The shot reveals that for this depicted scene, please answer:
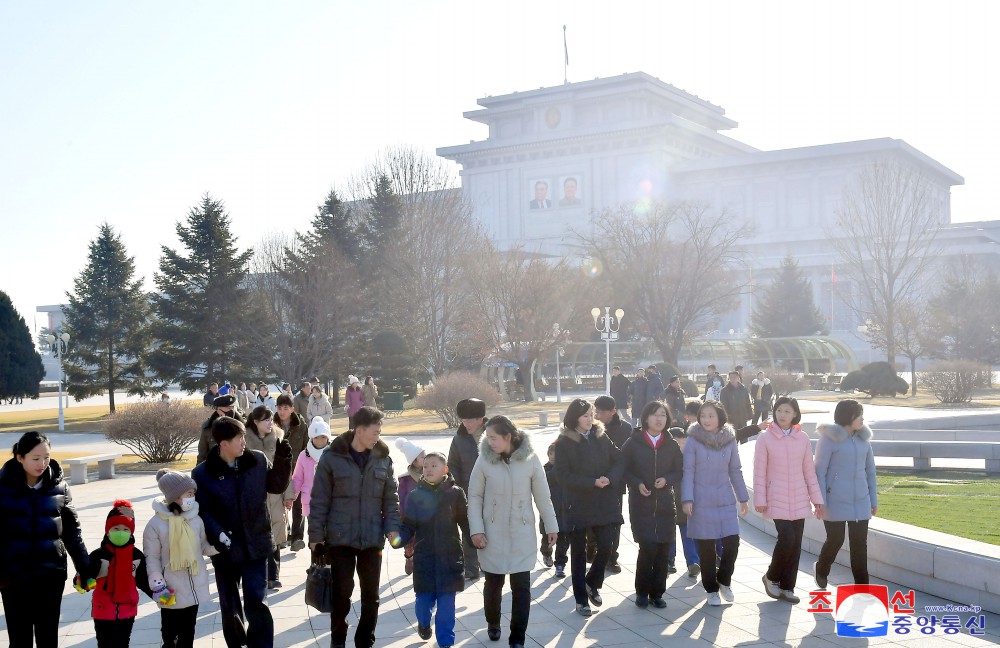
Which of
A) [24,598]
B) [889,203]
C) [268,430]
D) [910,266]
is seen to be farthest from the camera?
[910,266]

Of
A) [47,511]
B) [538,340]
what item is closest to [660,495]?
[47,511]

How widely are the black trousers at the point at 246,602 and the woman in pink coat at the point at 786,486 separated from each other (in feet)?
12.7

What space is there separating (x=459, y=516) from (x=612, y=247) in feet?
142

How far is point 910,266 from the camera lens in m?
76.3

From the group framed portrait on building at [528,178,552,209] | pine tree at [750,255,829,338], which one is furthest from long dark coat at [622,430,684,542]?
framed portrait on building at [528,178,552,209]

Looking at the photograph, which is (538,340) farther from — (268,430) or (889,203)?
(268,430)

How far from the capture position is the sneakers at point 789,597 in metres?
7.82

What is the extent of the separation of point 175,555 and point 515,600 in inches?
87.7

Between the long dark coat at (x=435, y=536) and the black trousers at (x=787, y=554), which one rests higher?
the long dark coat at (x=435, y=536)

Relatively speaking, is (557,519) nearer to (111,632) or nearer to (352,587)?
(352,587)

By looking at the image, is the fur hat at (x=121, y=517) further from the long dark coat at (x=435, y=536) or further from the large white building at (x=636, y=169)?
the large white building at (x=636, y=169)

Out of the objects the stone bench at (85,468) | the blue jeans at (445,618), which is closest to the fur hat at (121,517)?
the blue jeans at (445,618)

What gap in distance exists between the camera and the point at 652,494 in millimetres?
7941

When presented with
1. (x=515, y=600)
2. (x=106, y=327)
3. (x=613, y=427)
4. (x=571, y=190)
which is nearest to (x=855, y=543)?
(x=613, y=427)
